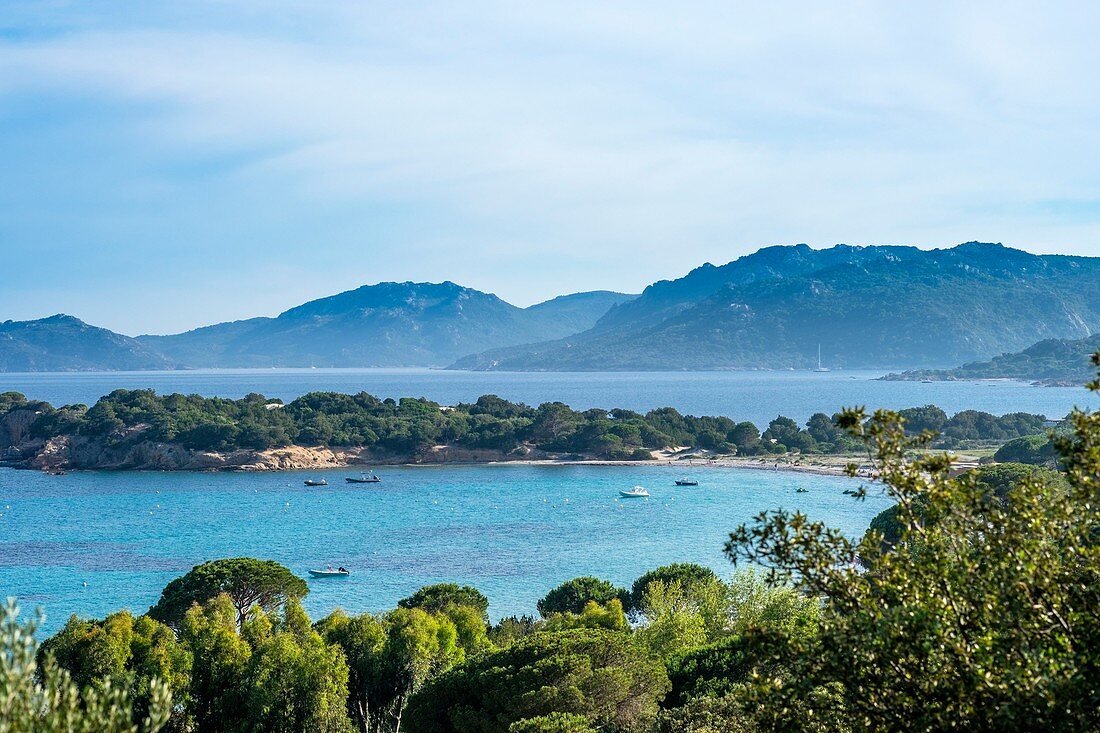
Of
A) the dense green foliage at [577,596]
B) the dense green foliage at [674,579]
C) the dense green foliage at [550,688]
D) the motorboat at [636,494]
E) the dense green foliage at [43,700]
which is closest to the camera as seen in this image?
the dense green foliage at [43,700]

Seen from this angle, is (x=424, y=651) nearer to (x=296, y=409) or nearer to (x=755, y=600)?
(x=755, y=600)

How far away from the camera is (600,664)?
19156 millimetres

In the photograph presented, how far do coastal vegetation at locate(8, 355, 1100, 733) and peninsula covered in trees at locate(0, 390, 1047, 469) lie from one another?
198 ft

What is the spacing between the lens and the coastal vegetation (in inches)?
273

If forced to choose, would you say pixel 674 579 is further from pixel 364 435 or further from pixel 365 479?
pixel 364 435

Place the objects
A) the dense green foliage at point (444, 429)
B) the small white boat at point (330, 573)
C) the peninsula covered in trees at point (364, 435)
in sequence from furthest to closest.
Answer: the dense green foliage at point (444, 429) < the peninsula covered in trees at point (364, 435) < the small white boat at point (330, 573)

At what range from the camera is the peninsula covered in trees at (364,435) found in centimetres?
9319

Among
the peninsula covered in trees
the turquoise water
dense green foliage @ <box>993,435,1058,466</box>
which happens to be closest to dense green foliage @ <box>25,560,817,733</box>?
the turquoise water

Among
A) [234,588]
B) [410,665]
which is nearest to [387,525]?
[234,588]

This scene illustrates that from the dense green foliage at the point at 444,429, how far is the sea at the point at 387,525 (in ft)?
18.1

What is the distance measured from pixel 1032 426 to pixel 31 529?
86.9 metres

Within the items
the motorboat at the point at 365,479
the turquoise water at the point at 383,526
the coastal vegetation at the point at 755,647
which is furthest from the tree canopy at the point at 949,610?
the motorboat at the point at 365,479

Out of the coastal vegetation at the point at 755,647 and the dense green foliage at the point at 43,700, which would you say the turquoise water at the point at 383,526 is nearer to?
the coastal vegetation at the point at 755,647

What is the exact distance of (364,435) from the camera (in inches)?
3829
